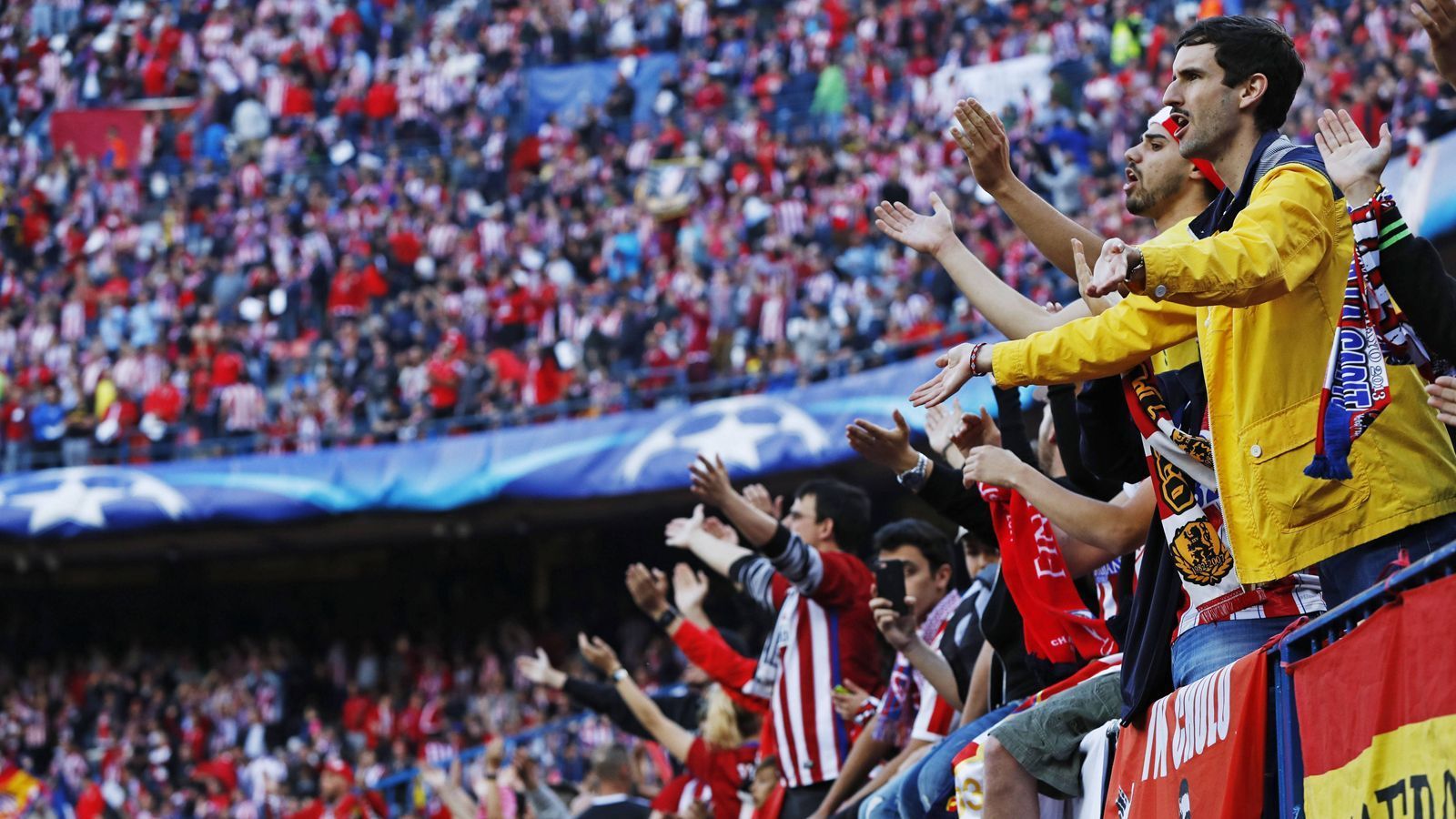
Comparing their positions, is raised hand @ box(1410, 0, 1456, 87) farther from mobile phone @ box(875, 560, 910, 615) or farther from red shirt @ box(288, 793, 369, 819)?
red shirt @ box(288, 793, 369, 819)

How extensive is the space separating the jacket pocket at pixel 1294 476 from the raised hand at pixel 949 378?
567mm

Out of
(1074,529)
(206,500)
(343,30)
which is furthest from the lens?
(343,30)

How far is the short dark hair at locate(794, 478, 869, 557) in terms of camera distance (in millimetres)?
7320

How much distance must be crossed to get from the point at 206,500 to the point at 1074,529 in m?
17.0

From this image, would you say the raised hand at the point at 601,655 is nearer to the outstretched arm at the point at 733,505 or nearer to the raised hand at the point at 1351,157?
the outstretched arm at the point at 733,505

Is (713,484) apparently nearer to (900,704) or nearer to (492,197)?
(900,704)

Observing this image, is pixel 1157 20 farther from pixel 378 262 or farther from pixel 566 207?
pixel 378 262

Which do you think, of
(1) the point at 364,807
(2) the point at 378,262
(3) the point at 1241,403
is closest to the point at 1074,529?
(3) the point at 1241,403

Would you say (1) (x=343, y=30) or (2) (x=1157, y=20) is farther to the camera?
(1) (x=343, y=30)

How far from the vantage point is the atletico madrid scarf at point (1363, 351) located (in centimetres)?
336

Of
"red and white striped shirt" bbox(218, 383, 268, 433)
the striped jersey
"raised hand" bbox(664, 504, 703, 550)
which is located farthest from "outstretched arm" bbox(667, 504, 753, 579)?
"red and white striped shirt" bbox(218, 383, 268, 433)

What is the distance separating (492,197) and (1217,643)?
862 inches

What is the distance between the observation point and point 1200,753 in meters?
3.71

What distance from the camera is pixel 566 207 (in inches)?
949
